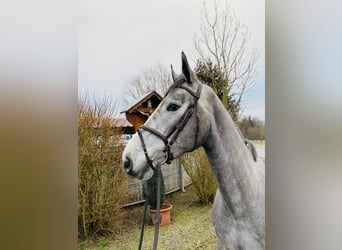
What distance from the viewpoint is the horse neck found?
1307 mm

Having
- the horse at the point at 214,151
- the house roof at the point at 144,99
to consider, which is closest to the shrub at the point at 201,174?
the horse at the point at 214,151

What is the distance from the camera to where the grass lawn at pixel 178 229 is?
119 cm

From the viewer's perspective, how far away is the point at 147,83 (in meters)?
1.21

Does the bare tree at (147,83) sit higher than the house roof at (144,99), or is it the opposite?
the bare tree at (147,83)

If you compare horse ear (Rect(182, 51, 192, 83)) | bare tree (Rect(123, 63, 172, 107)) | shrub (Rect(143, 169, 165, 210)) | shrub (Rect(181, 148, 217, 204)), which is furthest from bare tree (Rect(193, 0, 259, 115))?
shrub (Rect(143, 169, 165, 210))

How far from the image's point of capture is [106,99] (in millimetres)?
1179

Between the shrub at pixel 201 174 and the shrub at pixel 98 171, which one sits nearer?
the shrub at pixel 98 171

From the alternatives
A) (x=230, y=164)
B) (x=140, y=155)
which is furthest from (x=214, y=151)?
(x=140, y=155)

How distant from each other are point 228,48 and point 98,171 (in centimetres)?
71

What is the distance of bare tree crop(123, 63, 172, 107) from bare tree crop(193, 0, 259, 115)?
0.17m

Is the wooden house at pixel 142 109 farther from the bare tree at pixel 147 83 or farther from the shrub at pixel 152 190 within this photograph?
the shrub at pixel 152 190

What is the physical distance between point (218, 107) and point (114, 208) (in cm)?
57
